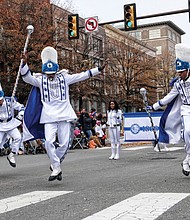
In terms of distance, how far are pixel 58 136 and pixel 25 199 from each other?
6.76 ft

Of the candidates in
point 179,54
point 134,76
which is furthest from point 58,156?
point 134,76

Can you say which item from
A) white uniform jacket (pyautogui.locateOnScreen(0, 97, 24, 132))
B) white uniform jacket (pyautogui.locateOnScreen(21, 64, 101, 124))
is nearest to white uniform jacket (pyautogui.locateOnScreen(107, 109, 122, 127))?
white uniform jacket (pyautogui.locateOnScreen(0, 97, 24, 132))

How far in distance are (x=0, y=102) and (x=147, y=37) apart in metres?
89.1

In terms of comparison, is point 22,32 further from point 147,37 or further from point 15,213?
point 147,37

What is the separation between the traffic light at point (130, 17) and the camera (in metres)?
19.7

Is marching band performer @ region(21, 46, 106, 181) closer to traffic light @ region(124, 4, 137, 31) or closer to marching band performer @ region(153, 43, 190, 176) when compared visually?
marching band performer @ region(153, 43, 190, 176)

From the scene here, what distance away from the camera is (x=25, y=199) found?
6.46 meters

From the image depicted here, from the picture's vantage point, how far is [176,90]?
8711mm

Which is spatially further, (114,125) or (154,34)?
(154,34)

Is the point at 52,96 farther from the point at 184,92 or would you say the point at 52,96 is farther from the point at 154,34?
the point at 154,34

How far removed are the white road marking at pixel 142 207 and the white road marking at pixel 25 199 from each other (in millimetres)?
1158

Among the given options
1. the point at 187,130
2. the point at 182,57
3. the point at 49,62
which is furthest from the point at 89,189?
the point at 182,57

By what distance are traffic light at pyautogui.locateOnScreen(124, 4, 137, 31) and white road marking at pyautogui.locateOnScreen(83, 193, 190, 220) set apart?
14.1 metres

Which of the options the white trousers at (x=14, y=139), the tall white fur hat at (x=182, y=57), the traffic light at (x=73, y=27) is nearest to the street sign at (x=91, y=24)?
the traffic light at (x=73, y=27)
